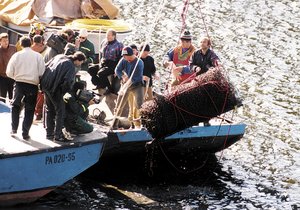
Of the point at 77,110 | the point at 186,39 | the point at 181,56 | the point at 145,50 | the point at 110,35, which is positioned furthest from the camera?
the point at 110,35

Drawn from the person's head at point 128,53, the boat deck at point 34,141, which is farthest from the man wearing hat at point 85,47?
the boat deck at point 34,141

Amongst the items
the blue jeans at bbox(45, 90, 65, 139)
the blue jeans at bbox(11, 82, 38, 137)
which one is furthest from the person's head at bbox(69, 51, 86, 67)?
the blue jeans at bbox(11, 82, 38, 137)

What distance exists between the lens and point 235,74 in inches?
1038

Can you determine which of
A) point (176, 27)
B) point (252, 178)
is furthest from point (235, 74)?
point (252, 178)

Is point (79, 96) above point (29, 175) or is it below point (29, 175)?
above

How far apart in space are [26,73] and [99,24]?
8164 mm

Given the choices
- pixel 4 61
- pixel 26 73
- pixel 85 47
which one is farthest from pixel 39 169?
pixel 85 47

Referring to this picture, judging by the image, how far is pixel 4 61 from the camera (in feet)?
59.7

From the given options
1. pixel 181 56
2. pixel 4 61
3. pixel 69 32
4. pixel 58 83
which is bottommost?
pixel 4 61

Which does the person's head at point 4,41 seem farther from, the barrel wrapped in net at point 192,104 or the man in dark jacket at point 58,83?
the barrel wrapped in net at point 192,104

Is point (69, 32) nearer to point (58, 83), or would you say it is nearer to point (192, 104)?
point (58, 83)

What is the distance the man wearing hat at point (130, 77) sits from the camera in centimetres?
1720

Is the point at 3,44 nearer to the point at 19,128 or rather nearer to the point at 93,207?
the point at 19,128

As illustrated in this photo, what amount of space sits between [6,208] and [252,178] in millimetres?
5741
